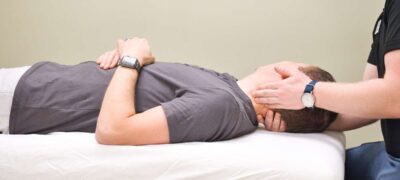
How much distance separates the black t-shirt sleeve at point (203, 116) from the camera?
43.8 inches

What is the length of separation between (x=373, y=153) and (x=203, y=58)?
1005 mm

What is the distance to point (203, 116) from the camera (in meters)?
1.13

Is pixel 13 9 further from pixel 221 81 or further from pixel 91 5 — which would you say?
pixel 221 81

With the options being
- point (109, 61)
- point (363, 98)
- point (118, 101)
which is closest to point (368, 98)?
point (363, 98)

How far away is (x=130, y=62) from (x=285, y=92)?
18.7 inches

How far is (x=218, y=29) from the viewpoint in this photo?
2031 millimetres

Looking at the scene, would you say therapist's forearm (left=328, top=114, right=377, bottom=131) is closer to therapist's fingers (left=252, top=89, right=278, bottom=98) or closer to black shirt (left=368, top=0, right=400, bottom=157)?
black shirt (left=368, top=0, right=400, bottom=157)

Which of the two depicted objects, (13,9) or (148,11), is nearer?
(148,11)

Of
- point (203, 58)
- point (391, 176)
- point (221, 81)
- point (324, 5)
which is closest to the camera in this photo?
point (391, 176)

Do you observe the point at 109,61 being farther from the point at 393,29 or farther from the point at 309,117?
the point at 393,29

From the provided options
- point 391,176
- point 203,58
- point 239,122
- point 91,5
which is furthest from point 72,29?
point 391,176

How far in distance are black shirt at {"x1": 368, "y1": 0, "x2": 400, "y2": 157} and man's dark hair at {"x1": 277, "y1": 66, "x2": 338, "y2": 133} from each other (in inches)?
6.8

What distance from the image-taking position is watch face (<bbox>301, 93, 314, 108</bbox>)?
45.2 inches

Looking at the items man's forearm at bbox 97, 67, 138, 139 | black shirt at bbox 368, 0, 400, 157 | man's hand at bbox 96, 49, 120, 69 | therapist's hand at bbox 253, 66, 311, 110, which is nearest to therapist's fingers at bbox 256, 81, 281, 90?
therapist's hand at bbox 253, 66, 311, 110
